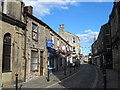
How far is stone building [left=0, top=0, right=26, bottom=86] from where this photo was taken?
9414mm

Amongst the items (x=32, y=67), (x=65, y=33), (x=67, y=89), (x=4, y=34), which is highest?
(x=65, y=33)

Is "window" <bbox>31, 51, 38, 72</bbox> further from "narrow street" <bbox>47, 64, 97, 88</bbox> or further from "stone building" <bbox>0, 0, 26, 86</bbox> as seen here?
"narrow street" <bbox>47, 64, 97, 88</bbox>

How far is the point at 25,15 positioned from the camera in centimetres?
1207

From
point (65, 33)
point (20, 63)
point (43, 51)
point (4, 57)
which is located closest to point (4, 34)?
point (4, 57)

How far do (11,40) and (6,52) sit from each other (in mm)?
1053

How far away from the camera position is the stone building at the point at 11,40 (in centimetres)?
941

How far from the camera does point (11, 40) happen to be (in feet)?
33.9

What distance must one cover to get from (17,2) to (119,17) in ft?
42.4

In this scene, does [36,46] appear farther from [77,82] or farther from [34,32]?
[77,82]

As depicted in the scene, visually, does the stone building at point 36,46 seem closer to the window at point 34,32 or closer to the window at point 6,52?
the window at point 34,32

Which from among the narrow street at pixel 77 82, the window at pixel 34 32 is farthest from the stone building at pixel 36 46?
the narrow street at pixel 77 82

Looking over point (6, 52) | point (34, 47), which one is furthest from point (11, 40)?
point (34, 47)

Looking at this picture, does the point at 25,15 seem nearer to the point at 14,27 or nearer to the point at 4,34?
the point at 14,27

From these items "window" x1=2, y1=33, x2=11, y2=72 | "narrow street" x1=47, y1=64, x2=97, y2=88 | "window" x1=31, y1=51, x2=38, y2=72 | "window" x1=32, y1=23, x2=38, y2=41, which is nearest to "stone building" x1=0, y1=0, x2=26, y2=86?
"window" x1=2, y1=33, x2=11, y2=72
